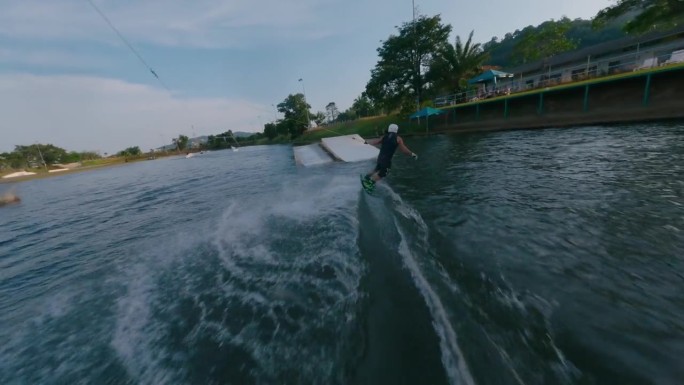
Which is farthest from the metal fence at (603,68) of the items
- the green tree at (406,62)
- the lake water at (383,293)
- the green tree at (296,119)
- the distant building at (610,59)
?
the green tree at (296,119)

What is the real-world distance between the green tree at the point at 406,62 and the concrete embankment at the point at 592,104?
16124 mm

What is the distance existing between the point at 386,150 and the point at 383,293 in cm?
617

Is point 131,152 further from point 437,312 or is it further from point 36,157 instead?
point 437,312

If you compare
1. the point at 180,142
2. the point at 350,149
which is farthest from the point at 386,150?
the point at 180,142

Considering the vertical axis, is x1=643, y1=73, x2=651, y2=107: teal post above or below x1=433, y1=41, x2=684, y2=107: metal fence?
below

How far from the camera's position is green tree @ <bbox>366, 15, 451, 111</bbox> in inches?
1801

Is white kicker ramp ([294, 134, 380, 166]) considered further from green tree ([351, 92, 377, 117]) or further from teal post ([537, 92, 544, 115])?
green tree ([351, 92, 377, 117])

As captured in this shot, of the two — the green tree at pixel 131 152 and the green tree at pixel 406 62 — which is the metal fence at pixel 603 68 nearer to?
the green tree at pixel 406 62

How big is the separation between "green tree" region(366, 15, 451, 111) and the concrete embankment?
52.9 ft

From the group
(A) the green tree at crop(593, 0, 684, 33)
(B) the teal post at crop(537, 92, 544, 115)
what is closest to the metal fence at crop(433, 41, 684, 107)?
(B) the teal post at crop(537, 92, 544, 115)

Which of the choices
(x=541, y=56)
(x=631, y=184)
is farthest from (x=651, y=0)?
(x=631, y=184)

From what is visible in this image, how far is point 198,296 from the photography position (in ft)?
17.5

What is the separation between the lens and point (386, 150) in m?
9.78

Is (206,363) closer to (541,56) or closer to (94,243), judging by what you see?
(94,243)
